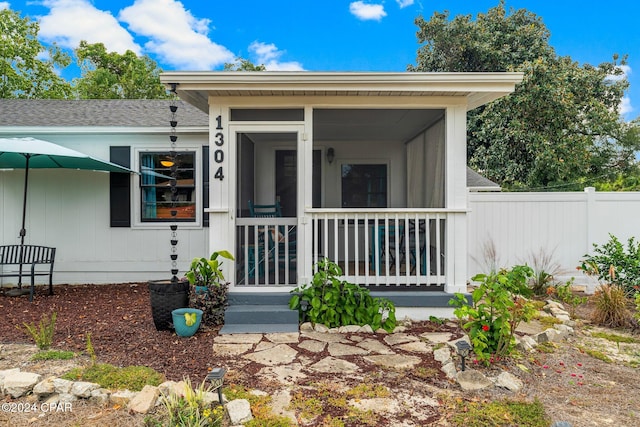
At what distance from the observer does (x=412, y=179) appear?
6.39m

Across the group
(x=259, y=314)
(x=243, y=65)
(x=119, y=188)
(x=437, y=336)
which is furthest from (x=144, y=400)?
(x=243, y=65)

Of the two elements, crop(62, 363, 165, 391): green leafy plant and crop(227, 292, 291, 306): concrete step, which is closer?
crop(62, 363, 165, 391): green leafy plant

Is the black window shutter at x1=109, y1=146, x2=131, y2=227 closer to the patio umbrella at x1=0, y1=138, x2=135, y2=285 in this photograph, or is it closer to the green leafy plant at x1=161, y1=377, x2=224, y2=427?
the patio umbrella at x1=0, y1=138, x2=135, y2=285

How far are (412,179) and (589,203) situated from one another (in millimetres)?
2396

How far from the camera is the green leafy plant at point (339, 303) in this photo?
3.96 m

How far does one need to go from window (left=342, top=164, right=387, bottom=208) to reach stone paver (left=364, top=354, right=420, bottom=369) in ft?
13.4

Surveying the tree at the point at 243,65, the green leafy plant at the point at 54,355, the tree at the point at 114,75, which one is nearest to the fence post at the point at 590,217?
the green leafy plant at the point at 54,355

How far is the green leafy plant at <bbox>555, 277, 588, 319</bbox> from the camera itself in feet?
15.8

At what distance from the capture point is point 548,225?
222 inches

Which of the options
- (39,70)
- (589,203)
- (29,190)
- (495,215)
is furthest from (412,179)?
(39,70)

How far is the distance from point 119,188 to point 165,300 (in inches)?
124

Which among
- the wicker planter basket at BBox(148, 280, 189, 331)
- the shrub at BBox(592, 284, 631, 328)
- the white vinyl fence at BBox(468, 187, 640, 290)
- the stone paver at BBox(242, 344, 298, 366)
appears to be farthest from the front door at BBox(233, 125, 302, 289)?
the shrub at BBox(592, 284, 631, 328)

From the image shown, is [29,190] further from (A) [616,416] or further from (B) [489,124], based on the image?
(B) [489,124]

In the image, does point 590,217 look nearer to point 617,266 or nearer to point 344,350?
point 617,266
